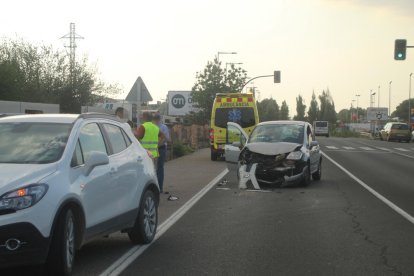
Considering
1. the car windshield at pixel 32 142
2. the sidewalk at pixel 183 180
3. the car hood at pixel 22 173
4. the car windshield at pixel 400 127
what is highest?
the car windshield at pixel 32 142

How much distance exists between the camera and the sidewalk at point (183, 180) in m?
11.0

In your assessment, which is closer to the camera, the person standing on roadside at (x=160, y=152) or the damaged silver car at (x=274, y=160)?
the person standing on roadside at (x=160, y=152)

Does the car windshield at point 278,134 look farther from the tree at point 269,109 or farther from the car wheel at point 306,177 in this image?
the tree at point 269,109

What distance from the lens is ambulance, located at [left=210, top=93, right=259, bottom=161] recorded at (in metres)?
24.1

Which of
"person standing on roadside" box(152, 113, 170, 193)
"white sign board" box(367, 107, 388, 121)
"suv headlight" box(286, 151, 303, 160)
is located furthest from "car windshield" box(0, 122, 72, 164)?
"white sign board" box(367, 107, 388, 121)

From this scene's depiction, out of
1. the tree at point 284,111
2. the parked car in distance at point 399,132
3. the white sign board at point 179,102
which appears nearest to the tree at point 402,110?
the tree at point 284,111

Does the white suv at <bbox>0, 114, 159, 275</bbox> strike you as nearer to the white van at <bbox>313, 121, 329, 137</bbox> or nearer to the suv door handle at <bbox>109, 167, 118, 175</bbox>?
the suv door handle at <bbox>109, 167, 118, 175</bbox>

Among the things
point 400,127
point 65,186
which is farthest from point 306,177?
point 400,127

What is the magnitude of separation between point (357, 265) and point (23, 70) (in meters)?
37.1

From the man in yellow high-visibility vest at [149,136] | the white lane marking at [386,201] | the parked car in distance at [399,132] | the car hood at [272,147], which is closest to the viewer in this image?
the white lane marking at [386,201]

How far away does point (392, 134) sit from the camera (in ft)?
180

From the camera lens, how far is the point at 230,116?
24094 millimetres

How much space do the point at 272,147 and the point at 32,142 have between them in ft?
28.8

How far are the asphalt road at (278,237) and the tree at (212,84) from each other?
32477mm
